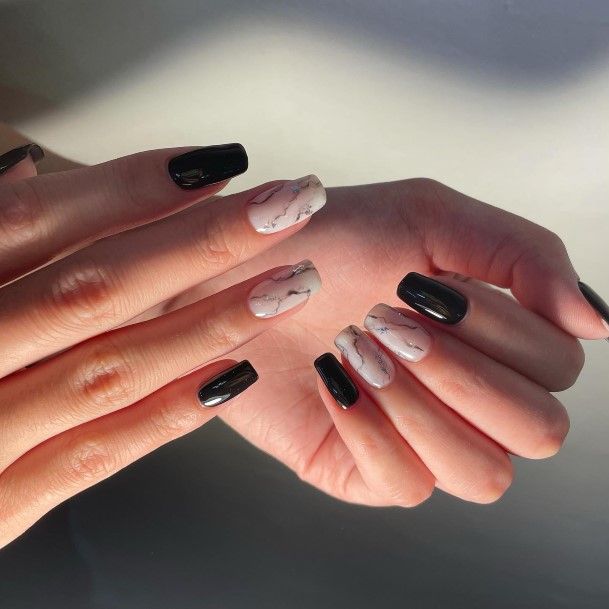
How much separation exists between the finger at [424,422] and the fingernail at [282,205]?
0.39 ft

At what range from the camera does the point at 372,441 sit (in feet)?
1.86

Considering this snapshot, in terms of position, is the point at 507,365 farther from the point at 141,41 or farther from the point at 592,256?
the point at 141,41

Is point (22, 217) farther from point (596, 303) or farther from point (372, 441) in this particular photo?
point (596, 303)

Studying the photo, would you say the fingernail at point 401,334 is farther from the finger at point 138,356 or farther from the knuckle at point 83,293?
the knuckle at point 83,293

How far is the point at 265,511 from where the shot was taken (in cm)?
97

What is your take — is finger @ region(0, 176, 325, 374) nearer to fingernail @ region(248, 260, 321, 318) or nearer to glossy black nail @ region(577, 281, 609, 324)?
fingernail @ region(248, 260, 321, 318)

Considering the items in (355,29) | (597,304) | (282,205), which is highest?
(355,29)

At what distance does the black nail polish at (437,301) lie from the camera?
541 millimetres

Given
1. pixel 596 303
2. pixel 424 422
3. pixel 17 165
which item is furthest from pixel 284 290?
pixel 17 165

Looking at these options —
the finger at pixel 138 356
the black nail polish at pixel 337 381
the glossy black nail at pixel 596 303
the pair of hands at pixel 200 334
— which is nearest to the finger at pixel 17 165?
the pair of hands at pixel 200 334

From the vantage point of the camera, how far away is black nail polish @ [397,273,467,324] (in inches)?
21.3

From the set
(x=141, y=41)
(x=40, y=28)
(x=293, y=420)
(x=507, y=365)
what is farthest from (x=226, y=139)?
(x=507, y=365)

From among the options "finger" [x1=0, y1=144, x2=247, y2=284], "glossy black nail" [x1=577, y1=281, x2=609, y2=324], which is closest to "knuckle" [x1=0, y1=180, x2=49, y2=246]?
"finger" [x1=0, y1=144, x2=247, y2=284]

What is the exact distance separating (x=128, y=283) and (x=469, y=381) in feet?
1.04
